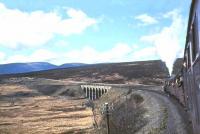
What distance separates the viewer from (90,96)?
398 feet

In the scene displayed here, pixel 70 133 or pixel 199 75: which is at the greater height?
Answer: pixel 199 75

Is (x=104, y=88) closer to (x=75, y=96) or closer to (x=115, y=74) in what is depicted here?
(x=75, y=96)

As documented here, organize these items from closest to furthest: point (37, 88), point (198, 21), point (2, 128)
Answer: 1. point (198, 21)
2. point (2, 128)
3. point (37, 88)

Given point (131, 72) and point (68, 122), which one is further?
point (131, 72)

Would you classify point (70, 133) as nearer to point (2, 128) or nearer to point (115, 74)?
point (2, 128)

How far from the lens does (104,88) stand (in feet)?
368

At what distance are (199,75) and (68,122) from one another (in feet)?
179

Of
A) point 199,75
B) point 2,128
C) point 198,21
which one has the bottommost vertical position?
point 2,128

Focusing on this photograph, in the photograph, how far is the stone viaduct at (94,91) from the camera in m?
115

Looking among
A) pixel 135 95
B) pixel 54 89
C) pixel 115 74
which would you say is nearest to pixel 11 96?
pixel 54 89

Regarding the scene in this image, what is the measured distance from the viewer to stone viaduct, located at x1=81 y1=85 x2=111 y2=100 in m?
115

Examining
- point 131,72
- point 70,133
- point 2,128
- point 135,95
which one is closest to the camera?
point 70,133

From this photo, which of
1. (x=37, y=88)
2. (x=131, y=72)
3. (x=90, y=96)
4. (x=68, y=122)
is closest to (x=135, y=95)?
(x=68, y=122)

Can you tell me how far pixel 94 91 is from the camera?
122000mm
